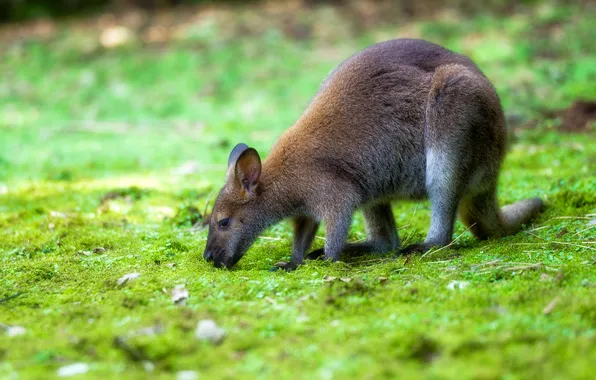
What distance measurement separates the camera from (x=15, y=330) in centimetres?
367

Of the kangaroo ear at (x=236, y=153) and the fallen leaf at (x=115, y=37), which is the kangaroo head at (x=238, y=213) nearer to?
the kangaroo ear at (x=236, y=153)

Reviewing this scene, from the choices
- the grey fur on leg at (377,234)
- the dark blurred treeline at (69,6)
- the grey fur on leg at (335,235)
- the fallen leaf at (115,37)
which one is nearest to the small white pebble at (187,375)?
the grey fur on leg at (335,235)

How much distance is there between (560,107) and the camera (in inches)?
417

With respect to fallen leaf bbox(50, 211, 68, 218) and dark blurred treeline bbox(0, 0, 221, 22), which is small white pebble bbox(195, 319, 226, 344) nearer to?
fallen leaf bbox(50, 211, 68, 218)

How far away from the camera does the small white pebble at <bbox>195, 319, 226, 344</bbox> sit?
11.2ft

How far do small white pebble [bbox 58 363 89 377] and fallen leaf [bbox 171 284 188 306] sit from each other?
3.30 feet

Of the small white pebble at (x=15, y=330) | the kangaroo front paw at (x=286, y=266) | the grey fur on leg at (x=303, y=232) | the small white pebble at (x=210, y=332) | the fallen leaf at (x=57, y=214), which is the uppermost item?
the small white pebble at (x=15, y=330)

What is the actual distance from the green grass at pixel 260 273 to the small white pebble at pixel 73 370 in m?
0.08

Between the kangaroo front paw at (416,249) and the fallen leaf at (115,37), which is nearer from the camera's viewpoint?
the kangaroo front paw at (416,249)

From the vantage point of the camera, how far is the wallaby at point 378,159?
17.7 feet

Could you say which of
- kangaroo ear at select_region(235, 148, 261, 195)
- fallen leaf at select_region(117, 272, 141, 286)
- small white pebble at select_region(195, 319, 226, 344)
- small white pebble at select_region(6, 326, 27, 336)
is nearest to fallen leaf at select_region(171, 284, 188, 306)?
fallen leaf at select_region(117, 272, 141, 286)

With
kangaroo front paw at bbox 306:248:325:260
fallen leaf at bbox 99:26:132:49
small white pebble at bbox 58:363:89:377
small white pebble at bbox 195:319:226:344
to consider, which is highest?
fallen leaf at bbox 99:26:132:49

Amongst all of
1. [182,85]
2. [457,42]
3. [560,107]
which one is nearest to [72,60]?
[182,85]

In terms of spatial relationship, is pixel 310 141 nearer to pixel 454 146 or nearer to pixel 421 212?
pixel 454 146
